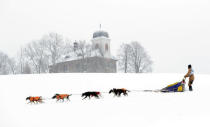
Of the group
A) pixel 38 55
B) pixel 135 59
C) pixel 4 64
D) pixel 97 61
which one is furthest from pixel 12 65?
pixel 135 59

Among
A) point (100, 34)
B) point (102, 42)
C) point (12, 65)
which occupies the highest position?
point (100, 34)

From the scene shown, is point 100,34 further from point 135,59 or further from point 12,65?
point 12,65

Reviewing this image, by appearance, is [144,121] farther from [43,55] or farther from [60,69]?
[60,69]

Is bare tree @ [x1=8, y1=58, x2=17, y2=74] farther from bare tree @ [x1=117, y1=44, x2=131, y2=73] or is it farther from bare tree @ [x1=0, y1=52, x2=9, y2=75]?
bare tree @ [x1=117, y1=44, x2=131, y2=73]

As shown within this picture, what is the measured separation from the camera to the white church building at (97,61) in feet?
184

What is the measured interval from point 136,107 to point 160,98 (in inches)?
80.5

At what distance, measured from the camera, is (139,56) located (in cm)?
5447

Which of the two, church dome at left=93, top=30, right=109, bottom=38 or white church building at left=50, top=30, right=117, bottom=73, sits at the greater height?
church dome at left=93, top=30, right=109, bottom=38

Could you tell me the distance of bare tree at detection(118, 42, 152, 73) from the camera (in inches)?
2101

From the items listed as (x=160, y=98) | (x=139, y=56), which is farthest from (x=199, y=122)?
(x=139, y=56)

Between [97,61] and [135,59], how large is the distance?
11.3 m

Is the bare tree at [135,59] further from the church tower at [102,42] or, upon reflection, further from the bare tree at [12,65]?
the bare tree at [12,65]

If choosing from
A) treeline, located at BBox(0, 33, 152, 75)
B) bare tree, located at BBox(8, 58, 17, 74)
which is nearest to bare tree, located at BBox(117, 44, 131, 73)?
treeline, located at BBox(0, 33, 152, 75)

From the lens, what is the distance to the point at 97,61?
5809cm
